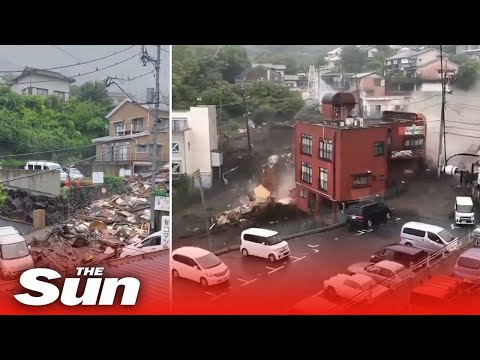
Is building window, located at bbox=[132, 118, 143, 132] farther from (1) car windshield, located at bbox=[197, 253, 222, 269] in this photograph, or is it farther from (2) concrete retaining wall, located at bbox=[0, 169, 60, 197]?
(1) car windshield, located at bbox=[197, 253, 222, 269]

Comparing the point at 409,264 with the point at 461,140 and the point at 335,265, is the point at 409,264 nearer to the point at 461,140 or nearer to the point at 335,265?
the point at 335,265

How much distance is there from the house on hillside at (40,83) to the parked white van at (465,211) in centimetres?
290

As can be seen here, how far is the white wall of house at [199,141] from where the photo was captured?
432cm

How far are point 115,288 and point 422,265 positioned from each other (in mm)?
2195

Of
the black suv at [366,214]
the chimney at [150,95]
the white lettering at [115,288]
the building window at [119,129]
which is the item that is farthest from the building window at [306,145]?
the white lettering at [115,288]

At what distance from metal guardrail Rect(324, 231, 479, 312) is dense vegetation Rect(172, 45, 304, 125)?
136cm

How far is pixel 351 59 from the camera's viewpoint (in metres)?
4.31

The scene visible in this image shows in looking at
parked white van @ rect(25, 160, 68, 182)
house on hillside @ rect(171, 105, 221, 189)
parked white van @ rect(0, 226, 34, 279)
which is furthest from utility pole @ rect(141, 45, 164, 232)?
parked white van @ rect(0, 226, 34, 279)

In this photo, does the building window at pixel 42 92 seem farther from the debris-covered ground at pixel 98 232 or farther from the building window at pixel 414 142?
the building window at pixel 414 142

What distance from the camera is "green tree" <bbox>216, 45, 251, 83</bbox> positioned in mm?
4297

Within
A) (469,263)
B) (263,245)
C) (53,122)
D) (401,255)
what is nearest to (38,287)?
(53,122)

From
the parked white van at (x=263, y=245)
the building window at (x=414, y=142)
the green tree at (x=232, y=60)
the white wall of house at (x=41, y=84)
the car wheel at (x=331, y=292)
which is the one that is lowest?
the car wheel at (x=331, y=292)

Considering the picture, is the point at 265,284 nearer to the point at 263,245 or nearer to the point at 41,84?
the point at 263,245

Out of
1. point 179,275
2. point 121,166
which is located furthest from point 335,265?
point 121,166
